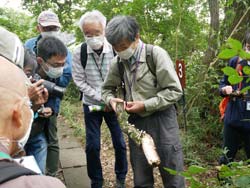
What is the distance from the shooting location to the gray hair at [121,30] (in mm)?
2457

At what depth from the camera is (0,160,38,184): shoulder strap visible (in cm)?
87

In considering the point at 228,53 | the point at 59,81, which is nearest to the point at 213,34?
the point at 59,81

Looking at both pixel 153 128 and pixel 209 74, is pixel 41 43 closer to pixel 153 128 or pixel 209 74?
pixel 153 128

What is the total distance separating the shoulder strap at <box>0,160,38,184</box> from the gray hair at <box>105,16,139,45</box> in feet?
5.44

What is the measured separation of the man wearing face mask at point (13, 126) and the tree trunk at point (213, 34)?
13.6 ft

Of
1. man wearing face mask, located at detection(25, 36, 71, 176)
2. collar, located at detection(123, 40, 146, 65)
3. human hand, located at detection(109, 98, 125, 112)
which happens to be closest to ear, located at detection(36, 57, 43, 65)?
man wearing face mask, located at detection(25, 36, 71, 176)

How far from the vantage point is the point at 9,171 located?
2.94 feet

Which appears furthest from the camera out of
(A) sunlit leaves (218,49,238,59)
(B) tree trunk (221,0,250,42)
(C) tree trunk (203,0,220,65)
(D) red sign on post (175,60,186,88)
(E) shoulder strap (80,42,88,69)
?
(C) tree trunk (203,0,220,65)

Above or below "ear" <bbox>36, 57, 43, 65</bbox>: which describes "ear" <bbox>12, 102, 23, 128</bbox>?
below

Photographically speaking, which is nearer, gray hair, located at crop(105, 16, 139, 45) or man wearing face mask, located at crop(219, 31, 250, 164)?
gray hair, located at crop(105, 16, 139, 45)

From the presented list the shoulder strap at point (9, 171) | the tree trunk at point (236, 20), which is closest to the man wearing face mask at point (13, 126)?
the shoulder strap at point (9, 171)

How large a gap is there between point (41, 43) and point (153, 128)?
1.17 metres

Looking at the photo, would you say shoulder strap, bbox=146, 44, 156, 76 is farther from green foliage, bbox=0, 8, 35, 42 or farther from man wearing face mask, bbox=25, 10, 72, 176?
green foliage, bbox=0, 8, 35, 42

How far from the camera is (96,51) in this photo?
11.0ft
